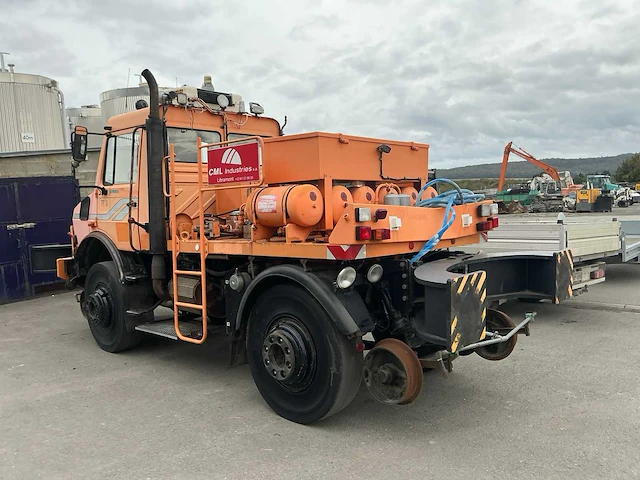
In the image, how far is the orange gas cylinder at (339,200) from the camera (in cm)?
439

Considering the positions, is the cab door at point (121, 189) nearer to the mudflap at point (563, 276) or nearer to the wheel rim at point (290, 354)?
the wheel rim at point (290, 354)

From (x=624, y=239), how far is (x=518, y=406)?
518cm

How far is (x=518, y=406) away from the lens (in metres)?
4.50

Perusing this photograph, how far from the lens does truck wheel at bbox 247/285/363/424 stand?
4.00m

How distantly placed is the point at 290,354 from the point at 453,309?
1319 millimetres

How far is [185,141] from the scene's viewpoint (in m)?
6.06

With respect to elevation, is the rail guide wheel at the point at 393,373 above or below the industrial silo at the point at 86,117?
below

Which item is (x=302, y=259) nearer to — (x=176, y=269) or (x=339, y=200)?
(x=339, y=200)

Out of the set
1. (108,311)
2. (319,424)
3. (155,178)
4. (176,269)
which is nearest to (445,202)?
(319,424)

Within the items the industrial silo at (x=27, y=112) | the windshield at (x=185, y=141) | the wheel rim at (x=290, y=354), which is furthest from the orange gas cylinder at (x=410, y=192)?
the industrial silo at (x=27, y=112)

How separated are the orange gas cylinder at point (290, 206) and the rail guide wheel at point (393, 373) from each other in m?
1.13

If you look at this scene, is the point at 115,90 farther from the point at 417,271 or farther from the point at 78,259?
the point at 417,271

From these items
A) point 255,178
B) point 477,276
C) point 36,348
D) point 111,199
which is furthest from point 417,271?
point 36,348

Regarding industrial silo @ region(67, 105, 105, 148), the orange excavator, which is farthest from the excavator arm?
industrial silo @ region(67, 105, 105, 148)
